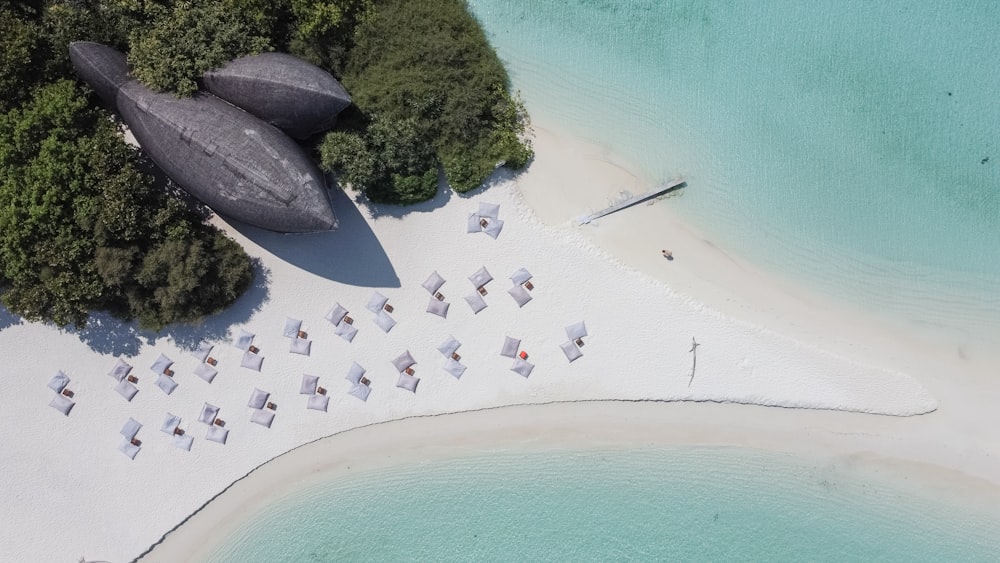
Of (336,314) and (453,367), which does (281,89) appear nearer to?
(336,314)

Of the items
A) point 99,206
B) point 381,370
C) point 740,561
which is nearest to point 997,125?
point 740,561

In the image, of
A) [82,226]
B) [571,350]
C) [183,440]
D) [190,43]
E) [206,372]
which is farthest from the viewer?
[183,440]

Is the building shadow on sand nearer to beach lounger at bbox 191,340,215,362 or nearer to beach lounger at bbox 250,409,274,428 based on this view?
beach lounger at bbox 191,340,215,362

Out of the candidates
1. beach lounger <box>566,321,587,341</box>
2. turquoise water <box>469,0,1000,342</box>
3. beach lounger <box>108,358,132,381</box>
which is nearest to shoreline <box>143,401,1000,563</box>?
beach lounger <box>566,321,587,341</box>

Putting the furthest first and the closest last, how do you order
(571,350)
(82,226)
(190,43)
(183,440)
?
(183,440), (571,350), (190,43), (82,226)

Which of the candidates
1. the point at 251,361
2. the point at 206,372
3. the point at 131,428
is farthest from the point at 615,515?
the point at 131,428

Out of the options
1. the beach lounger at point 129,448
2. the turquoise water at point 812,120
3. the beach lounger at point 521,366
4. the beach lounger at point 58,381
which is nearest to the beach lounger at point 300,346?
the beach lounger at point 129,448
